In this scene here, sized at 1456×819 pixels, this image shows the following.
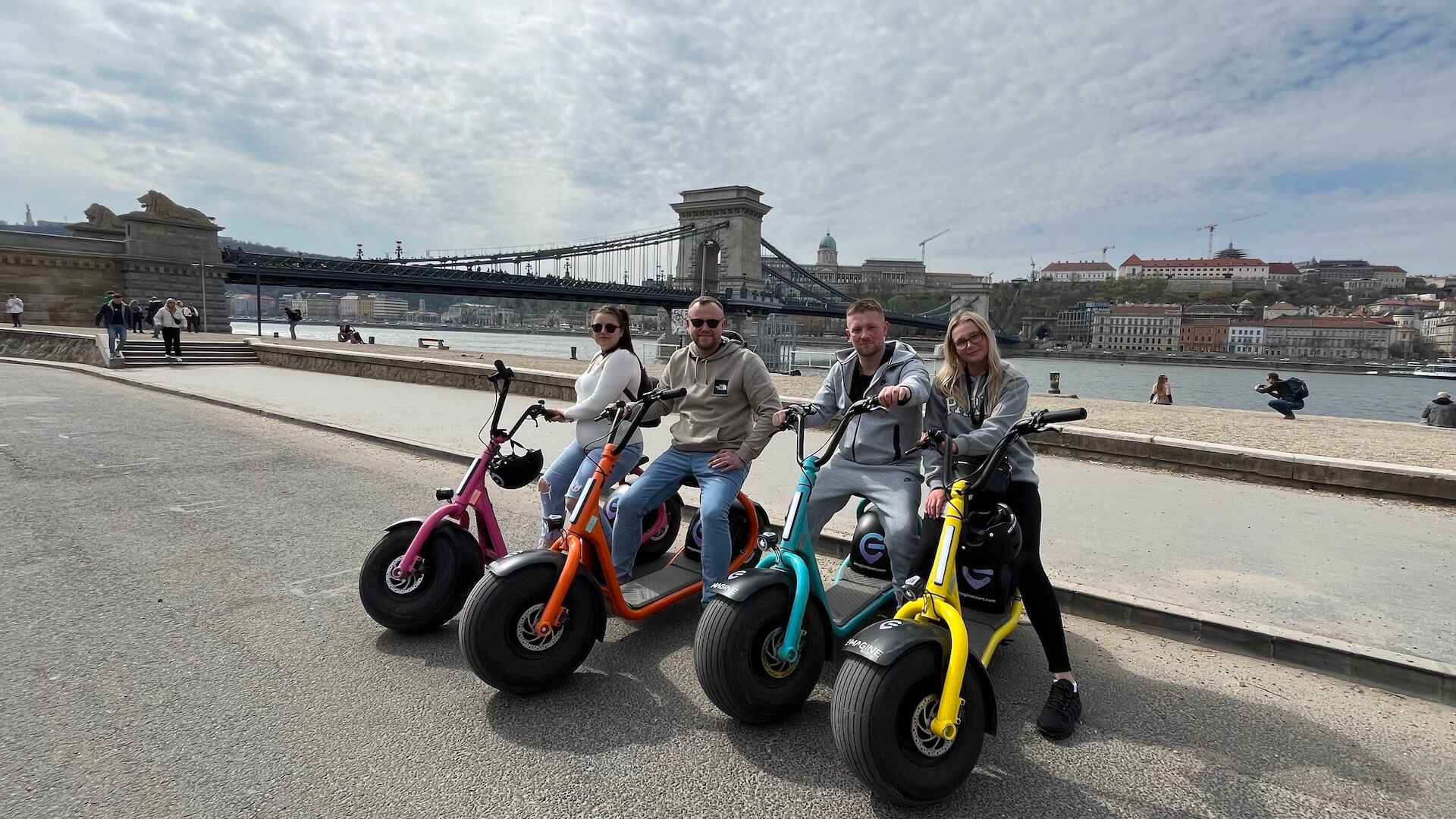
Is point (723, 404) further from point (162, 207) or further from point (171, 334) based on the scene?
point (162, 207)

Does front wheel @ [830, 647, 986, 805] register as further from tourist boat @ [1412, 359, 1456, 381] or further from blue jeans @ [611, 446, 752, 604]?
tourist boat @ [1412, 359, 1456, 381]

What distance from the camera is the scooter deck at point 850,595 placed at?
2.99 meters

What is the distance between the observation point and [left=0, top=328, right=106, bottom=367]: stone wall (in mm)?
17286

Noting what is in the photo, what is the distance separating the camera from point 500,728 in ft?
8.41

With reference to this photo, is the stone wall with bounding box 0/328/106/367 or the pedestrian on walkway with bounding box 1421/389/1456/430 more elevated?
the stone wall with bounding box 0/328/106/367

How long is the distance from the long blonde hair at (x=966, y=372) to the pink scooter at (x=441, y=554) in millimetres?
1669

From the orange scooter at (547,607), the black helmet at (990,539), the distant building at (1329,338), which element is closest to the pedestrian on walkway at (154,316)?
the orange scooter at (547,607)

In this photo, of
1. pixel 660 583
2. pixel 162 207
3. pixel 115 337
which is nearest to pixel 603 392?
pixel 660 583

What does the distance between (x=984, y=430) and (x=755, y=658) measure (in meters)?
1.29

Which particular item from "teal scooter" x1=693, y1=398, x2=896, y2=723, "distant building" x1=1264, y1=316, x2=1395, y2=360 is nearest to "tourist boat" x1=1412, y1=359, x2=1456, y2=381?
"distant building" x1=1264, y1=316, x2=1395, y2=360

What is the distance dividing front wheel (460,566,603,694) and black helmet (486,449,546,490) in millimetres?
821

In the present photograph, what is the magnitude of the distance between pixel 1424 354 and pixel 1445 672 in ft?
378

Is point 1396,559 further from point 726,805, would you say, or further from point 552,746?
point 552,746

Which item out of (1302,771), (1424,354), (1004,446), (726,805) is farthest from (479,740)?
(1424,354)
